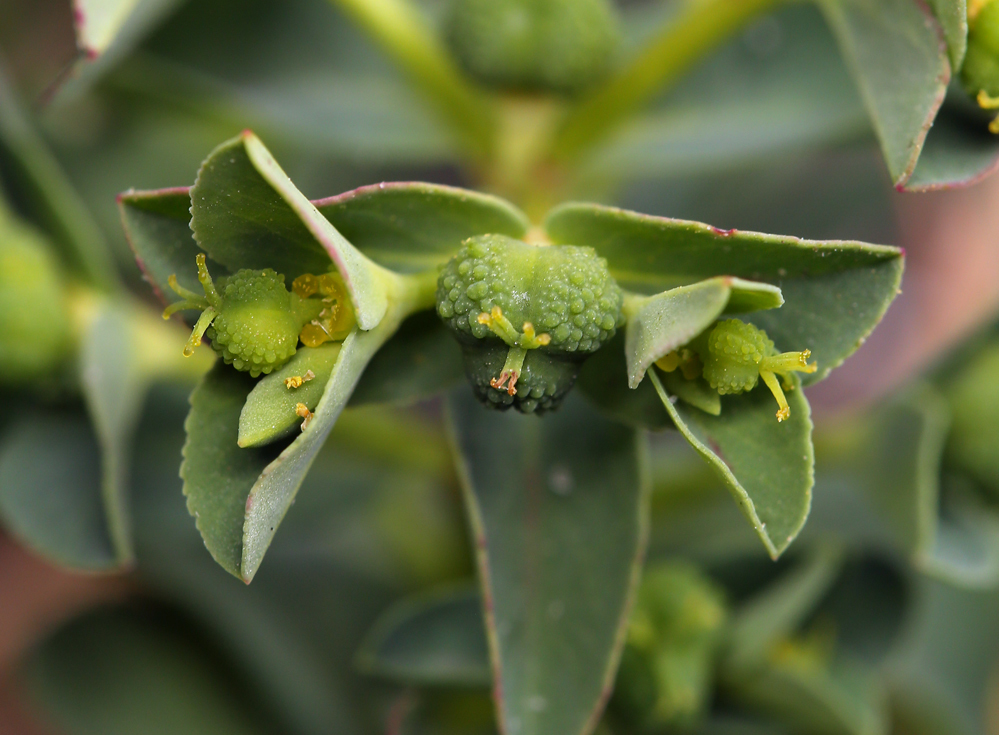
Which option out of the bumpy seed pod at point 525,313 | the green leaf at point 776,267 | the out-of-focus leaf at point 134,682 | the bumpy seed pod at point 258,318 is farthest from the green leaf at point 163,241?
the out-of-focus leaf at point 134,682

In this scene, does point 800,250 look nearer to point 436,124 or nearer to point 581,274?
point 581,274

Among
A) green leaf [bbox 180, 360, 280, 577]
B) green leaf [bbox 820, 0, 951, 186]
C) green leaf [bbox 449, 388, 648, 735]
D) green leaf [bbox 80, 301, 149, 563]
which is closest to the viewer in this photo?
green leaf [bbox 180, 360, 280, 577]

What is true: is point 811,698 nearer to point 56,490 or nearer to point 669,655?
point 669,655

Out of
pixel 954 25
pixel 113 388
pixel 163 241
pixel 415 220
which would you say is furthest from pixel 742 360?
pixel 113 388

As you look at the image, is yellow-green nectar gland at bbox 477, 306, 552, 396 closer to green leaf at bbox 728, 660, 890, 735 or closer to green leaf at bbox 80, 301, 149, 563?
green leaf at bbox 80, 301, 149, 563

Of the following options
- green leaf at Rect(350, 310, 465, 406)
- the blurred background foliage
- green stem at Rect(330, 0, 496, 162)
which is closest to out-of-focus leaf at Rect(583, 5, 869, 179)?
the blurred background foliage
